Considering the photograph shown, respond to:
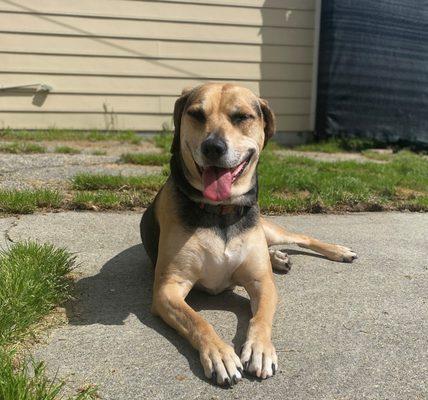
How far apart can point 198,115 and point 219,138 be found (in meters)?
0.34

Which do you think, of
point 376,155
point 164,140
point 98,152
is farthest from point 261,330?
point 376,155

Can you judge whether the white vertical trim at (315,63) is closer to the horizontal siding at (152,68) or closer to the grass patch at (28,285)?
the horizontal siding at (152,68)

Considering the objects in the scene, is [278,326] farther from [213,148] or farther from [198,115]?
[198,115]

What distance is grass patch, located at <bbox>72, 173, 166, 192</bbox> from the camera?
536cm

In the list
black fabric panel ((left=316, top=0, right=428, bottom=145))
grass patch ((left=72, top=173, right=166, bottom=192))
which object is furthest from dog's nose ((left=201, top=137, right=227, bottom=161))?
black fabric panel ((left=316, top=0, right=428, bottom=145))

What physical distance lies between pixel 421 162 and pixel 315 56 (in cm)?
280

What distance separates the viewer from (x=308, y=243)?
13.6ft

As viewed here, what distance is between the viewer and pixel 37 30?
8008mm

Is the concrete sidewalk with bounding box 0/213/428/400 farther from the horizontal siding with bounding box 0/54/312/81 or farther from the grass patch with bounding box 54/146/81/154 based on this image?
the horizontal siding with bounding box 0/54/312/81

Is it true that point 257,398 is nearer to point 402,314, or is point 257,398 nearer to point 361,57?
point 402,314

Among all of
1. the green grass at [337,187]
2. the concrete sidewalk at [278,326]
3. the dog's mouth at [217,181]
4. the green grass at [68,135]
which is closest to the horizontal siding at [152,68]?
the green grass at [68,135]

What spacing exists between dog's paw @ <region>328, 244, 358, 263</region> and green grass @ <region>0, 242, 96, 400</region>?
80.8 inches

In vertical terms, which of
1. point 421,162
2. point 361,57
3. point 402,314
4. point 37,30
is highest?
point 37,30

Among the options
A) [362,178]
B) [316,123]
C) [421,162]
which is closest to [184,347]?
[362,178]
